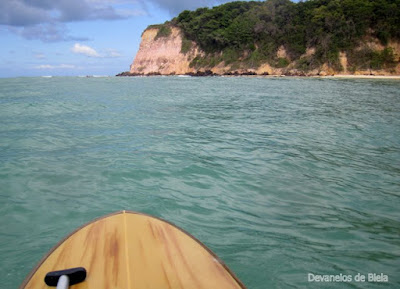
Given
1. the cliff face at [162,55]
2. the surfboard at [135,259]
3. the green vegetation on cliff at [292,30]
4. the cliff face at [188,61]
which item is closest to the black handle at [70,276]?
the surfboard at [135,259]

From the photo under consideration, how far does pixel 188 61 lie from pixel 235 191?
71579mm

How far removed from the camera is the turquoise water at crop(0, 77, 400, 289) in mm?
3262

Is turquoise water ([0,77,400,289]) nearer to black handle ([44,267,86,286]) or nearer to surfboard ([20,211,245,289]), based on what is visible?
surfboard ([20,211,245,289])

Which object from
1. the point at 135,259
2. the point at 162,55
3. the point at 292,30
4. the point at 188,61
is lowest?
the point at 135,259

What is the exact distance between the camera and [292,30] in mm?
58562

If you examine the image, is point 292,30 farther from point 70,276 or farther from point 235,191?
point 70,276

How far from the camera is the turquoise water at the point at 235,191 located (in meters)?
3.26

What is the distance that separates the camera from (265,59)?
61.3m

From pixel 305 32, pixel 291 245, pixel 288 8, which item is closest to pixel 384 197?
pixel 291 245

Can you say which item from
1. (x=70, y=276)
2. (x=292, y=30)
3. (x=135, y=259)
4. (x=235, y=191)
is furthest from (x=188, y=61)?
(x=70, y=276)

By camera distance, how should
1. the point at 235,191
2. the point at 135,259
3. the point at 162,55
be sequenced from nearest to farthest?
the point at 135,259 → the point at 235,191 → the point at 162,55

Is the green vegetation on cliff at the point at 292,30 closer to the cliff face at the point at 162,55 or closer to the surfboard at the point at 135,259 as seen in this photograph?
the cliff face at the point at 162,55

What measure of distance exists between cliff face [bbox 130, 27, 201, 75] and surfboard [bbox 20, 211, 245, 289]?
72.0m

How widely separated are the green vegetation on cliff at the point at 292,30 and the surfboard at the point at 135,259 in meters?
53.6
